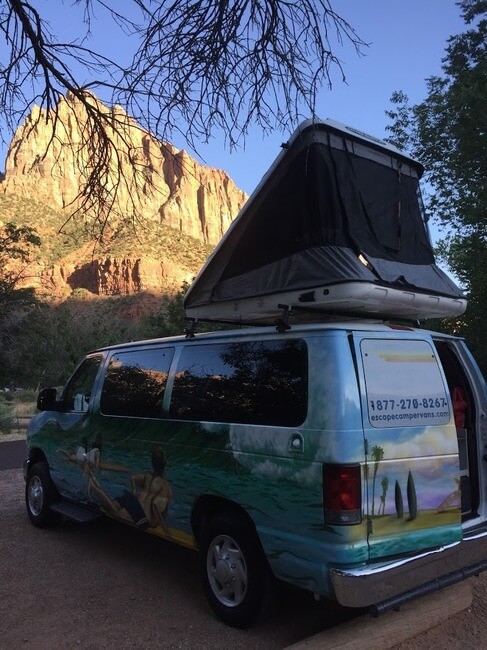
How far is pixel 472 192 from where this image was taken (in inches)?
587

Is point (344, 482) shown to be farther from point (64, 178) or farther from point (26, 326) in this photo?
point (26, 326)

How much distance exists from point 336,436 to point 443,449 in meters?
0.88

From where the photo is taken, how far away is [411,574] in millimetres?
3311

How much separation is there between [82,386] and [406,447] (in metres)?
3.63

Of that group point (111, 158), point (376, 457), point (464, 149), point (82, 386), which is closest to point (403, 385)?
point (376, 457)

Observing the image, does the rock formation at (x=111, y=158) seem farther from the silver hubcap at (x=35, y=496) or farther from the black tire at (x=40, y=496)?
the silver hubcap at (x=35, y=496)

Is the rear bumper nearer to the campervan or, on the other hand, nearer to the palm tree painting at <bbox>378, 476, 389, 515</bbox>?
the campervan

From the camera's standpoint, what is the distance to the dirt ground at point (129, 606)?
3.63 metres

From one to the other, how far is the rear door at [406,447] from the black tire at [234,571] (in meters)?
0.81

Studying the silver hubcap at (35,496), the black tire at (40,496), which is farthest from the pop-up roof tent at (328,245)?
the silver hubcap at (35,496)

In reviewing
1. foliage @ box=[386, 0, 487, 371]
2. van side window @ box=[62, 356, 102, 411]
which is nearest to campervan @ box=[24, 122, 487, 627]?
van side window @ box=[62, 356, 102, 411]

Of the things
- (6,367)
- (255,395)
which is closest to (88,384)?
(255,395)

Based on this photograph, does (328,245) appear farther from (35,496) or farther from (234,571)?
(35,496)

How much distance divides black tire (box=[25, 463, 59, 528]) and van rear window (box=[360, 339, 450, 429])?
413 centimetres
